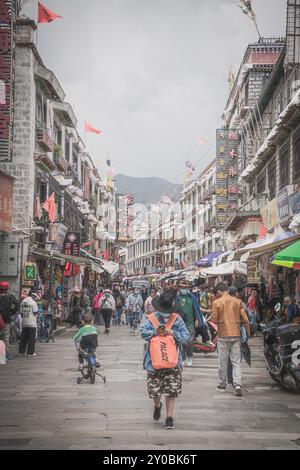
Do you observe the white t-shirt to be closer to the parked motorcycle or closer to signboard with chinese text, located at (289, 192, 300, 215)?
the parked motorcycle

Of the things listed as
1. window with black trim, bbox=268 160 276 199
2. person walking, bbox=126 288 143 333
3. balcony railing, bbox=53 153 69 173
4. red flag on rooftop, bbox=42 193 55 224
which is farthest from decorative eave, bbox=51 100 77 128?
window with black trim, bbox=268 160 276 199

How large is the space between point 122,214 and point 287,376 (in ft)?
236

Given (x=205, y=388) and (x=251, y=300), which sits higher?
(x=251, y=300)

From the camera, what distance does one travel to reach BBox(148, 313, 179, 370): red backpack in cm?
763

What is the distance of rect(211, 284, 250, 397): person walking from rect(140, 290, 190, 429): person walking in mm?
2341

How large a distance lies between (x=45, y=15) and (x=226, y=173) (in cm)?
1677

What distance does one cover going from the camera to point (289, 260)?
1139 centimetres

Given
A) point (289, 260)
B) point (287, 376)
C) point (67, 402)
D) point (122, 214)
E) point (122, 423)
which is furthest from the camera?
point (122, 214)

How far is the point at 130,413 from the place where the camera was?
27.5 ft

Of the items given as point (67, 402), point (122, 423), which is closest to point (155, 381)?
point (122, 423)

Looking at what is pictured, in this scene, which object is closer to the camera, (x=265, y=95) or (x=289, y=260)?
(x=289, y=260)

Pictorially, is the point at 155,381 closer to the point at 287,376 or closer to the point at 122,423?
the point at 122,423

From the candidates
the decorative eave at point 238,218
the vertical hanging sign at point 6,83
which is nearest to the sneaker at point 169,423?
the vertical hanging sign at point 6,83

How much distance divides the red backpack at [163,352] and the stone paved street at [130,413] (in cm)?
74
